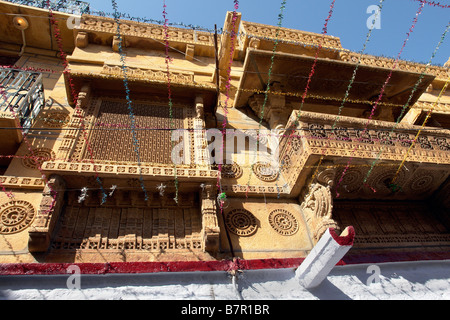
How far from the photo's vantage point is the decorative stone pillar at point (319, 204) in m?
5.84

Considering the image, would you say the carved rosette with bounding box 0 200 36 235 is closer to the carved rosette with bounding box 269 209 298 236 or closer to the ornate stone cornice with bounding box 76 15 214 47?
the carved rosette with bounding box 269 209 298 236

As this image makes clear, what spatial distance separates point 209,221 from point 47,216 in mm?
2817

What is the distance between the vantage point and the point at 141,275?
392 cm

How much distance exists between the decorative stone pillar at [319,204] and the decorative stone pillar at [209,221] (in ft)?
6.88

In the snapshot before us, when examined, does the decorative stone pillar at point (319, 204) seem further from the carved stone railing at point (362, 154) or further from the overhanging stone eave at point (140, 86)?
the overhanging stone eave at point (140, 86)

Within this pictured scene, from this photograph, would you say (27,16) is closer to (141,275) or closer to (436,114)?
(141,275)

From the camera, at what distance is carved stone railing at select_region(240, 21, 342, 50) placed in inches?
460

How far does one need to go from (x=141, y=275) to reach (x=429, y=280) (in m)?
4.70

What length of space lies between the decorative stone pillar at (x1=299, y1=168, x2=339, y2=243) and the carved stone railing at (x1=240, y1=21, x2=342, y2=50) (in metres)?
7.40

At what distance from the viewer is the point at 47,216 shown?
16.3ft

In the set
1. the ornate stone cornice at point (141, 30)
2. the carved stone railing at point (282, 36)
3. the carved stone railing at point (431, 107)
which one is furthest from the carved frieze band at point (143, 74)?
the carved stone railing at point (431, 107)
